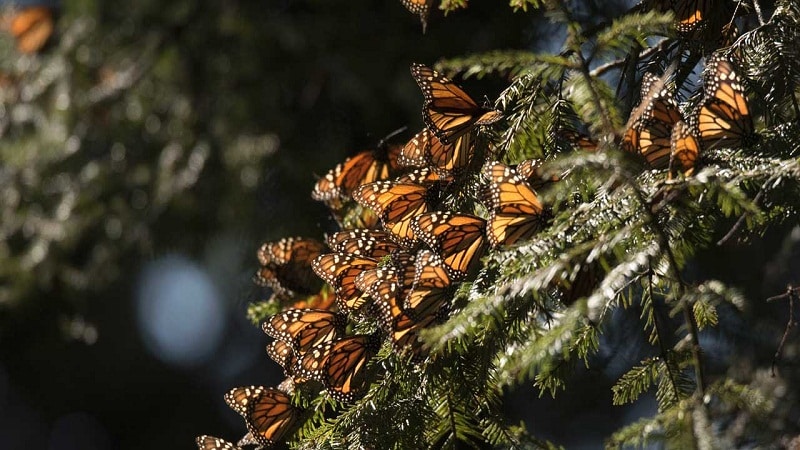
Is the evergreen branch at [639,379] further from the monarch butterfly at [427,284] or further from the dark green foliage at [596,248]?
the monarch butterfly at [427,284]

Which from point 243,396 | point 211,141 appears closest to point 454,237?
point 243,396

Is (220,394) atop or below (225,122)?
below

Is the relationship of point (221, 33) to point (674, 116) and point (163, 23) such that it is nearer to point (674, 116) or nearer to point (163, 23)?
point (163, 23)

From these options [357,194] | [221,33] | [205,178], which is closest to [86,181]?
[205,178]


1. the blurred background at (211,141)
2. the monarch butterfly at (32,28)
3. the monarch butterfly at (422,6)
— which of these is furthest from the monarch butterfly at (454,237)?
the monarch butterfly at (32,28)

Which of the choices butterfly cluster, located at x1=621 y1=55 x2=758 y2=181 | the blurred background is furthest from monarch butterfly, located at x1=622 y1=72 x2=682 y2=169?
the blurred background
